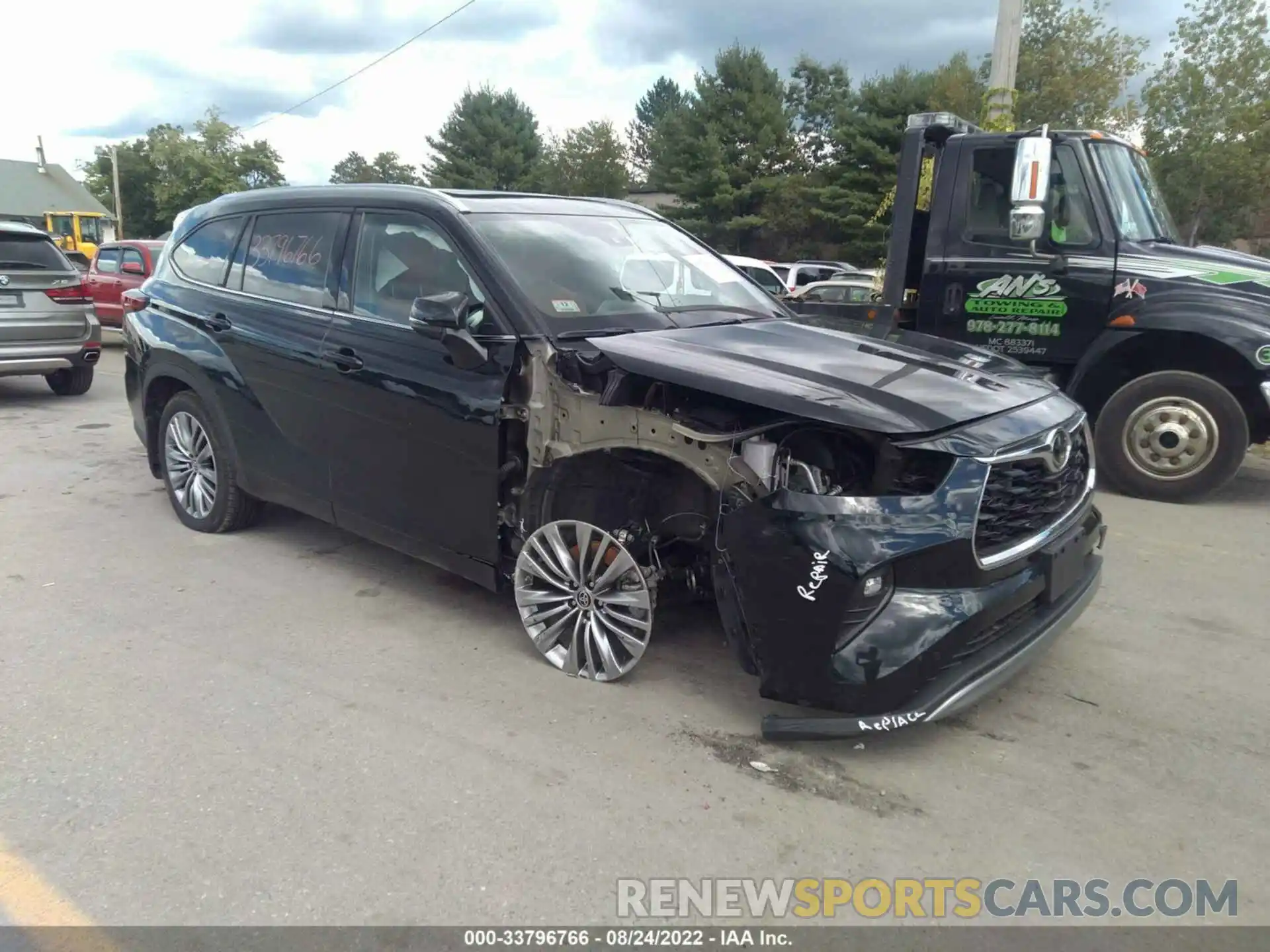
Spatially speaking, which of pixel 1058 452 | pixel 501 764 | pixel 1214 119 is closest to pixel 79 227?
pixel 1214 119

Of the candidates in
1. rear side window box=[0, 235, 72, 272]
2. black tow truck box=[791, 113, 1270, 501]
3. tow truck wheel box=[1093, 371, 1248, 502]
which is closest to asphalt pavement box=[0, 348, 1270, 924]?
tow truck wheel box=[1093, 371, 1248, 502]

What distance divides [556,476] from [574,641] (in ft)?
2.23

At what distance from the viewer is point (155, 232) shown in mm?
60406

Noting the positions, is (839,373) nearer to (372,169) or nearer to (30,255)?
(30,255)

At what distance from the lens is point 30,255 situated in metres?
9.99

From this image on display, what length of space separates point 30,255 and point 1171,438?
10.7 m

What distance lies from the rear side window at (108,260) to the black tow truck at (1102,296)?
1310cm

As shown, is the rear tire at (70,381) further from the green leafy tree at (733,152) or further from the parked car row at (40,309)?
the green leafy tree at (733,152)

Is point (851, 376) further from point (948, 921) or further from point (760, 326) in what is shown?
point (948, 921)

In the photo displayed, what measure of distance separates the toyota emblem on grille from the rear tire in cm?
1057

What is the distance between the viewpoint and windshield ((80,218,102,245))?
44.8 m

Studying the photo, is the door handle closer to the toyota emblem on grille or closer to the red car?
the toyota emblem on grille

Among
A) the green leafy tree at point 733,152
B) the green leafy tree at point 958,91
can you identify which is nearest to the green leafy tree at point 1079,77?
the green leafy tree at point 958,91

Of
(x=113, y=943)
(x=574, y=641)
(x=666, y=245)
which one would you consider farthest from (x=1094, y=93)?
(x=113, y=943)
